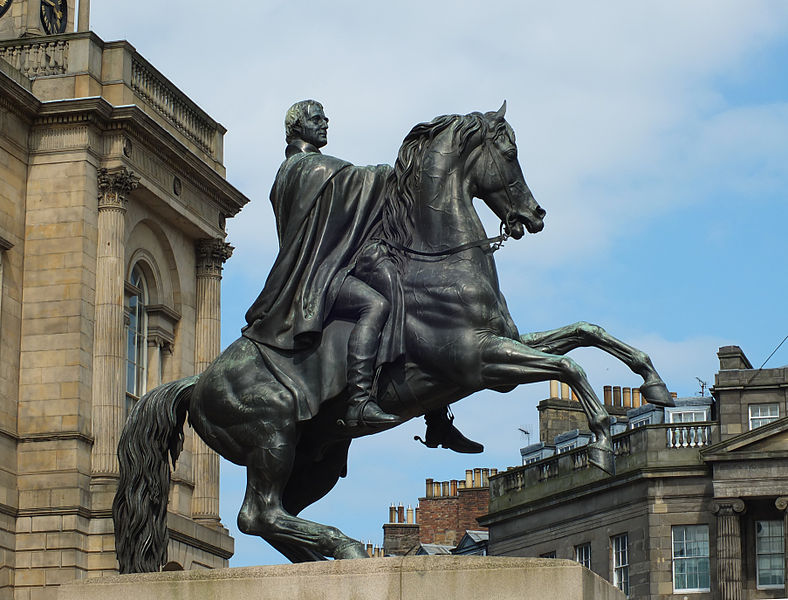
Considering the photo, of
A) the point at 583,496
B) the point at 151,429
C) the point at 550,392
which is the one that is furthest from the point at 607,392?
the point at 151,429

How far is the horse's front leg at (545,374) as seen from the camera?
10.1m

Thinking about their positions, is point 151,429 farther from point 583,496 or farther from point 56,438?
point 583,496

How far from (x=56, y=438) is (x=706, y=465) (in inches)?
772

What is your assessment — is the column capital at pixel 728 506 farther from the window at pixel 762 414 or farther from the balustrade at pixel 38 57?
the balustrade at pixel 38 57

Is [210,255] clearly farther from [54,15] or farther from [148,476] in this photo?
[148,476]

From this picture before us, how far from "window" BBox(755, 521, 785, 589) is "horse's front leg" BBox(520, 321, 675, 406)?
35889mm

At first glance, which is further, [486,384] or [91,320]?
[91,320]

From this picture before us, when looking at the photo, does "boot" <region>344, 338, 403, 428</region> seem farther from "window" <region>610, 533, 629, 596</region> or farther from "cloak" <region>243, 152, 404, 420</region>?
"window" <region>610, 533, 629, 596</region>

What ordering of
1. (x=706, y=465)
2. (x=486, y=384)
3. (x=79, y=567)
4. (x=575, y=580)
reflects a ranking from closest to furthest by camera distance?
(x=575, y=580) → (x=486, y=384) → (x=79, y=567) → (x=706, y=465)

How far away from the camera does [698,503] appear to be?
46844 millimetres

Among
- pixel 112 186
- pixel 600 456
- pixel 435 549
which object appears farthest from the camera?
pixel 435 549

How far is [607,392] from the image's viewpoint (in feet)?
203

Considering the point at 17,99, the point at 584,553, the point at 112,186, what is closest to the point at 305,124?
the point at 17,99

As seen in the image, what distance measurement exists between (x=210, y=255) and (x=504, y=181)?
95.3 feet
